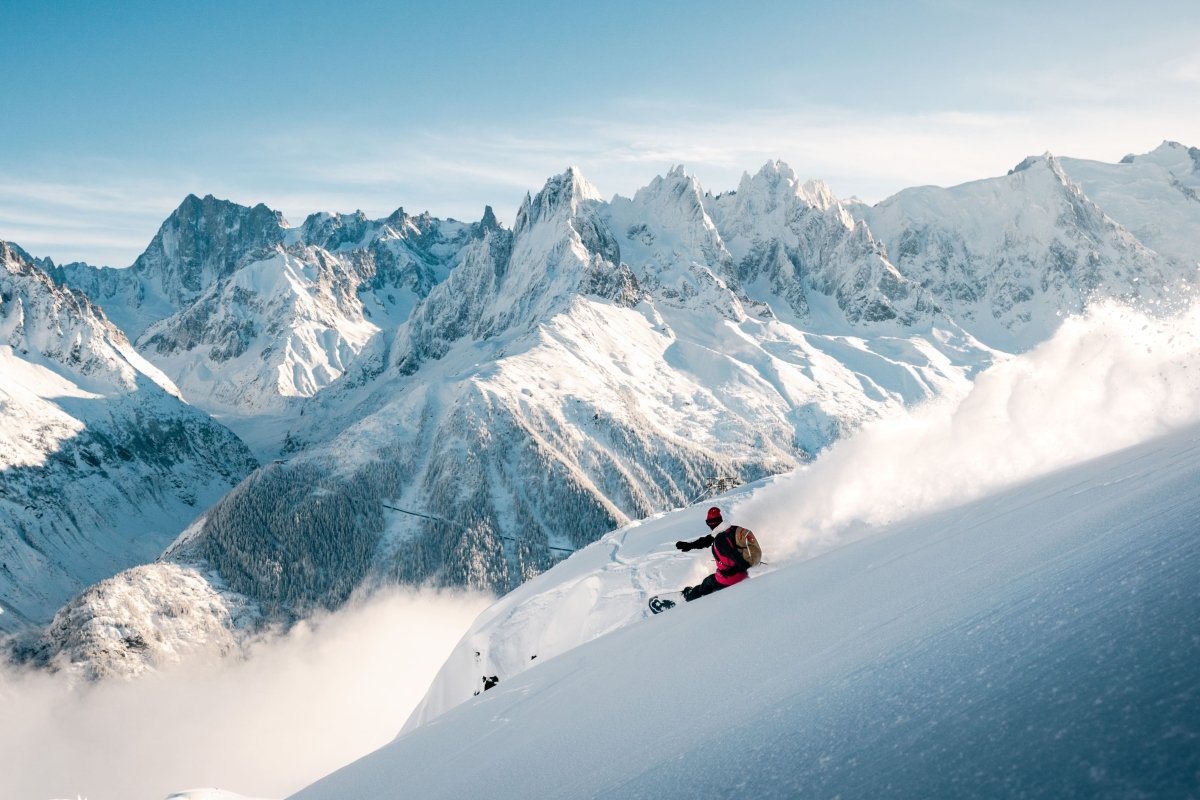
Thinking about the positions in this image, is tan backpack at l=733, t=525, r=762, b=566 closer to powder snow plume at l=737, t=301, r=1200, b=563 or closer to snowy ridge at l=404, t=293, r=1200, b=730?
snowy ridge at l=404, t=293, r=1200, b=730

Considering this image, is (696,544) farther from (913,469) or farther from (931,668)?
(931,668)

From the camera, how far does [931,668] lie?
200 inches

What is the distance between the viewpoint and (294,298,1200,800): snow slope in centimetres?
344

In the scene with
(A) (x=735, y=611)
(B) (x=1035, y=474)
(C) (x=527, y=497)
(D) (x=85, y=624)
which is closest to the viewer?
(A) (x=735, y=611)

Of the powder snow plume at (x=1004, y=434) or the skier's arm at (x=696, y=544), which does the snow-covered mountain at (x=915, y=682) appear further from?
the skier's arm at (x=696, y=544)

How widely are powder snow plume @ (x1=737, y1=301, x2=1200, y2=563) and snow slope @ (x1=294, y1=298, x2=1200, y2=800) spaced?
11 cm

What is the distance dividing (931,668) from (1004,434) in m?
17.1

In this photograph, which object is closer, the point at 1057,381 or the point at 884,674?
the point at 884,674

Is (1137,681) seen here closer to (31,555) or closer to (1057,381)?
(1057,381)

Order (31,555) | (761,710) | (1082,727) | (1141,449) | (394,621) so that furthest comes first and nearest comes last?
(31,555) → (394,621) → (1141,449) → (761,710) → (1082,727)

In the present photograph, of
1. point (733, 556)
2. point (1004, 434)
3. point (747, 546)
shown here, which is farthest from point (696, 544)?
point (1004, 434)

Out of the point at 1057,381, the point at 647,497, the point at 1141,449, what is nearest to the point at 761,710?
the point at 1141,449

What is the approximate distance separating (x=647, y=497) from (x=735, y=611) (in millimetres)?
154136

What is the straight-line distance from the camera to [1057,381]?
2141 cm
